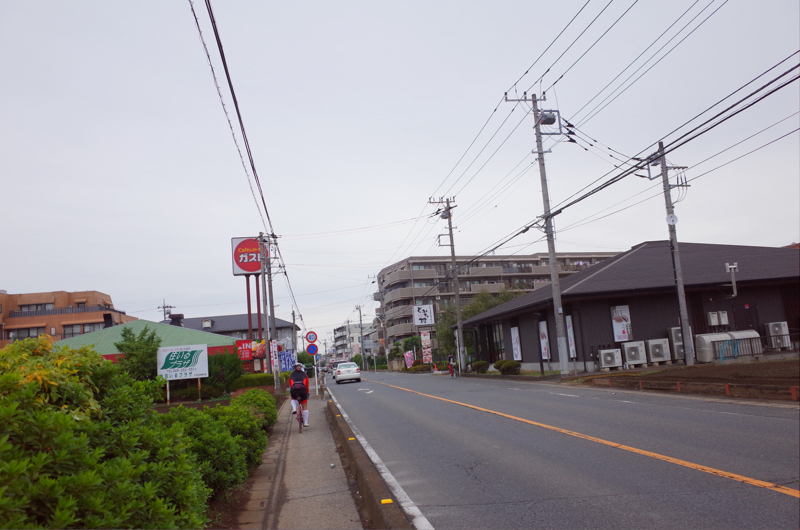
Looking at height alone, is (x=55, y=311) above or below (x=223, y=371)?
above

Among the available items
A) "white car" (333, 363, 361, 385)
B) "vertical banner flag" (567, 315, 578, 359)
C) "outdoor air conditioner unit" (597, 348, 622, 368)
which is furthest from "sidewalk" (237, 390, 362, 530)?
"white car" (333, 363, 361, 385)

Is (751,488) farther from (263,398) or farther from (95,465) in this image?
(263,398)

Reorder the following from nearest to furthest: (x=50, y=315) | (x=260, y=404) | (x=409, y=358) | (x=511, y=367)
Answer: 1. (x=260, y=404)
2. (x=511, y=367)
3. (x=50, y=315)
4. (x=409, y=358)

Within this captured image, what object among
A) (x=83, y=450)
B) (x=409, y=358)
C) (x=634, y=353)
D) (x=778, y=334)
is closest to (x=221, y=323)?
(x=409, y=358)

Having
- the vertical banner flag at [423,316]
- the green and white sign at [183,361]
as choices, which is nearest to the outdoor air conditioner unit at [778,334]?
the green and white sign at [183,361]

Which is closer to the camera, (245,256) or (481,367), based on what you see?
(481,367)

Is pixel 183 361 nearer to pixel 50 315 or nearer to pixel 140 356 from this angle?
pixel 140 356

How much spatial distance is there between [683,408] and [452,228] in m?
31.0

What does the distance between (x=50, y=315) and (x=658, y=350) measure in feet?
181

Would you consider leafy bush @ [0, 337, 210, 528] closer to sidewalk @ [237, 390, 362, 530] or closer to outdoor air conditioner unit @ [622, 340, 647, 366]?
sidewalk @ [237, 390, 362, 530]

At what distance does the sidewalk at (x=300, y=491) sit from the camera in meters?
5.80

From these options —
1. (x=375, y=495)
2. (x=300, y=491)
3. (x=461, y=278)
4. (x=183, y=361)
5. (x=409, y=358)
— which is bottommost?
(x=409, y=358)

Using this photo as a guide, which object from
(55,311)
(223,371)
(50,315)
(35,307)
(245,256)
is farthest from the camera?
(35,307)

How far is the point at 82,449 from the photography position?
2793 millimetres
